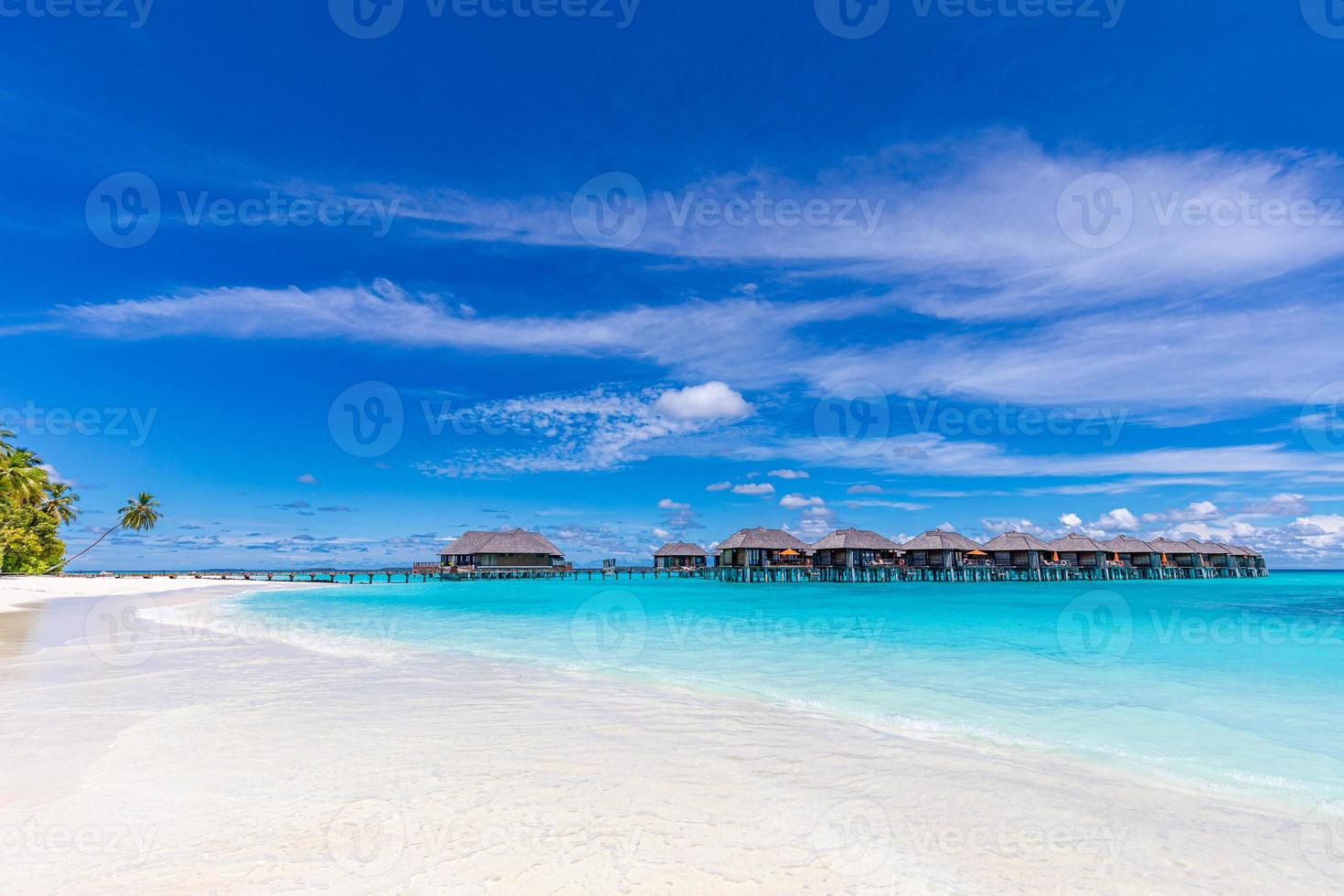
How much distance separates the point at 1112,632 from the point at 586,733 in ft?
58.7

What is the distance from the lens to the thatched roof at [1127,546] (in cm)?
6006

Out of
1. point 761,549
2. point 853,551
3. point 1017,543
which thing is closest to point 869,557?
point 853,551

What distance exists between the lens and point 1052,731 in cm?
738

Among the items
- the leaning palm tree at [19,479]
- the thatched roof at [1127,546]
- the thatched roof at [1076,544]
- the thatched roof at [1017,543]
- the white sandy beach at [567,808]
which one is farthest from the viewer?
the thatched roof at [1127,546]

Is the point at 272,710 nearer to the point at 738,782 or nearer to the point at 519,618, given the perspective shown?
the point at 738,782

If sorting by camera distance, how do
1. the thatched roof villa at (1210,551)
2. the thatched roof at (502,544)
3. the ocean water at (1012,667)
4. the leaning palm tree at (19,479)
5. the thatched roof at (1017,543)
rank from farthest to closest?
the thatched roof villa at (1210,551) → the thatched roof at (1017,543) → the thatched roof at (502,544) → the leaning palm tree at (19,479) → the ocean water at (1012,667)

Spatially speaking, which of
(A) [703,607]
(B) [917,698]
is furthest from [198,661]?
(A) [703,607]

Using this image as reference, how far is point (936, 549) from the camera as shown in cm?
5309

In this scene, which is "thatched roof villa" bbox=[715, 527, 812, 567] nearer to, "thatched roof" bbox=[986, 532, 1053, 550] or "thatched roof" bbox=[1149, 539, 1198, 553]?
"thatched roof" bbox=[986, 532, 1053, 550]

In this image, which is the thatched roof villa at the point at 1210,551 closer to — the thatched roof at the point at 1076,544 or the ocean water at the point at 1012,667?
the thatched roof at the point at 1076,544

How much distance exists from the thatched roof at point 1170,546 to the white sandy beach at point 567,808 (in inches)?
2852

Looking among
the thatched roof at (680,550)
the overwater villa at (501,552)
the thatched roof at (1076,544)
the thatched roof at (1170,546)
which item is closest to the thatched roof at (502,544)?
the overwater villa at (501,552)

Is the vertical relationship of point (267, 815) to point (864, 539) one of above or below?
below

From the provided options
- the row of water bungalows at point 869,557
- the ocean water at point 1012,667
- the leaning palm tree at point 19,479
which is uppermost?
the leaning palm tree at point 19,479
